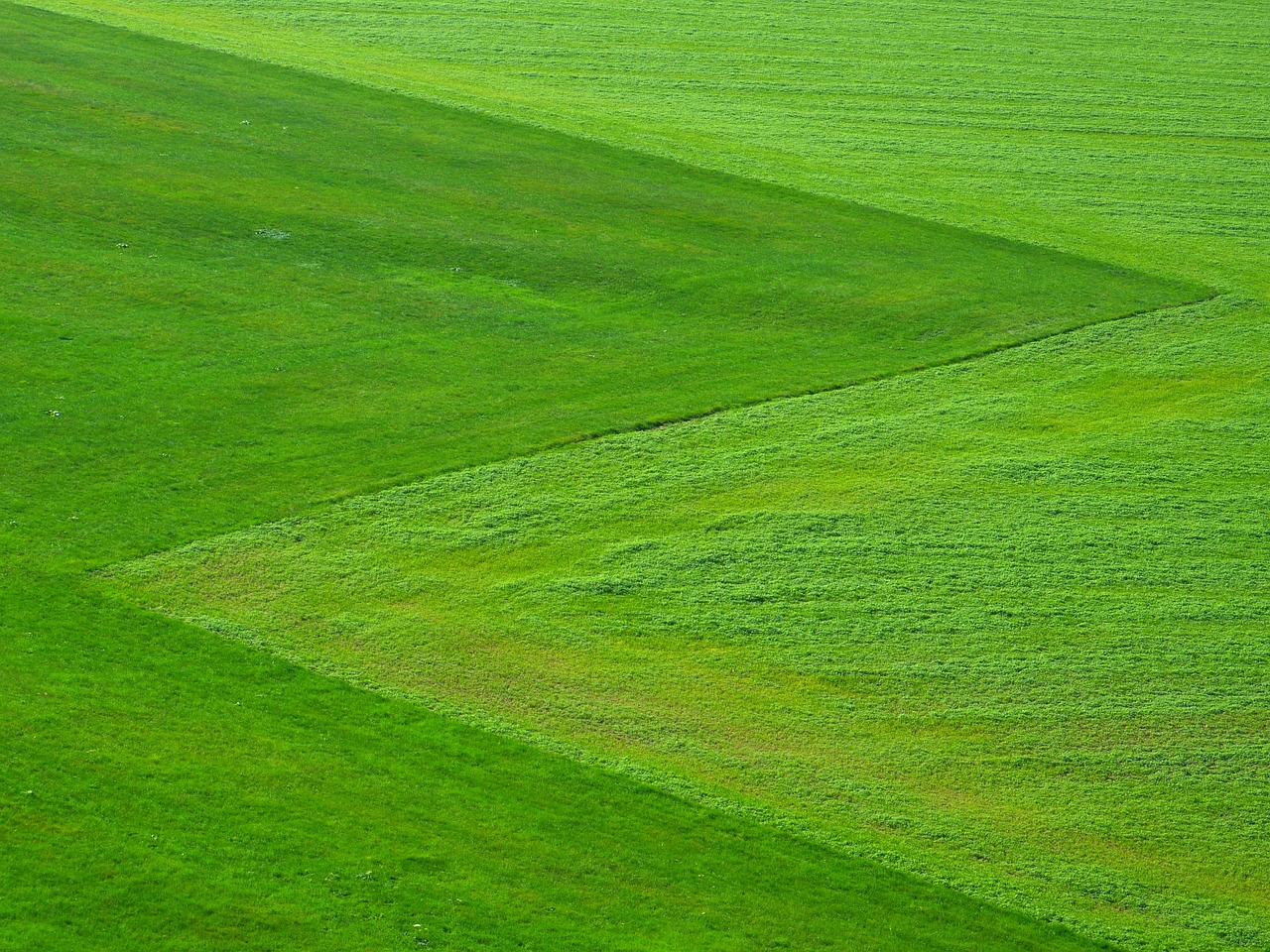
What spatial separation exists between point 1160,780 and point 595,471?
452 inches

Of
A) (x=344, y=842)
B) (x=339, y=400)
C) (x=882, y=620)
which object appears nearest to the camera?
(x=344, y=842)

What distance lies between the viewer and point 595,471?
27.1 meters

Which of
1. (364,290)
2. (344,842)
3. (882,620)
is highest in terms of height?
(364,290)

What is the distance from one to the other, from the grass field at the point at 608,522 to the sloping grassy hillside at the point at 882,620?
0.29 feet

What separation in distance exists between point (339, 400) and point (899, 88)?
32424 mm

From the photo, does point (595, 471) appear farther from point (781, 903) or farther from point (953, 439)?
point (781, 903)

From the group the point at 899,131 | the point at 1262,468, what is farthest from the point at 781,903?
the point at 899,131

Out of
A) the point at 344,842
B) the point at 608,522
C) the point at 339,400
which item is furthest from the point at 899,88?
the point at 344,842

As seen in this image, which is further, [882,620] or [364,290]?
[364,290]

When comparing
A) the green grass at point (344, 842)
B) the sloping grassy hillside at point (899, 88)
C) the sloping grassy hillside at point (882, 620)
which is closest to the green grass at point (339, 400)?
the green grass at point (344, 842)

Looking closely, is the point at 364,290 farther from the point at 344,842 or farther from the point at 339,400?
the point at 344,842

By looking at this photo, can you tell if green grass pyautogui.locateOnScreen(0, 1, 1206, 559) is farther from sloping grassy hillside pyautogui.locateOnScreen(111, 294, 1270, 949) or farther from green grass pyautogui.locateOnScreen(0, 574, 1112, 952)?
green grass pyautogui.locateOnScreen(0, 574, 1112, 952)

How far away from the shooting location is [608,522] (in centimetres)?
2545

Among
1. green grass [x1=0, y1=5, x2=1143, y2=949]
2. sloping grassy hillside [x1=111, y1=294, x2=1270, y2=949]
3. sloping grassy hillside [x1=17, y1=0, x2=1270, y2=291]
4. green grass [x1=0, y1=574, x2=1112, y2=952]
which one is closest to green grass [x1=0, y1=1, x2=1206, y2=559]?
green grass [x1=0, y1=5, x2=1143, y2=949]
